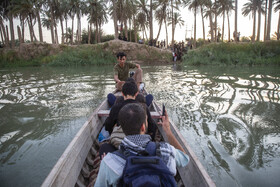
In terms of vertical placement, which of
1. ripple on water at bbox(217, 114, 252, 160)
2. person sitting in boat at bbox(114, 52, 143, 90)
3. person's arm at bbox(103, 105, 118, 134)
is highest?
person sitting in boat at bbox(114, 52, 143, 90)

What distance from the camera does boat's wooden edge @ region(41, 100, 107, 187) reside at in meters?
1.93

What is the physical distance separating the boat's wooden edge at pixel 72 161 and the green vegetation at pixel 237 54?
64.7 feet

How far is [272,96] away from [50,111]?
7925 mm

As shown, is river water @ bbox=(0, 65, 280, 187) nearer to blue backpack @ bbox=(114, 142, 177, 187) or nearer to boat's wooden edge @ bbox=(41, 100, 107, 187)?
boat's wooden edge @ bbox=(41, 100, 107, 187)

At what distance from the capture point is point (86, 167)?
2.78 metres

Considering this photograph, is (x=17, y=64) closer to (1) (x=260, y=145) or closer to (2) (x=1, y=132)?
(2) (x=1, y=132)

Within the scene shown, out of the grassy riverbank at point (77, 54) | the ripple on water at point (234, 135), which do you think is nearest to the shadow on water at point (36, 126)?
the ripple on water at point (234, 135)

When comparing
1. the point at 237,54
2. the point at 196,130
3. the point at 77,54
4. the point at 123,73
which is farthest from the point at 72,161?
the point at 77,54

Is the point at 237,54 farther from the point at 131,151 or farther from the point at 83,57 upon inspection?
the point at 131,151

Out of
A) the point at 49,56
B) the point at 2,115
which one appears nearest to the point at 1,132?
the point at 2,115

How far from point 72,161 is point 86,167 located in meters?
0.47

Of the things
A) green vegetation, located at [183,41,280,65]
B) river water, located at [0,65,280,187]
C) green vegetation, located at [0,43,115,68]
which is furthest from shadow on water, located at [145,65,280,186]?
green vegetation, located at [0,43,115,68]

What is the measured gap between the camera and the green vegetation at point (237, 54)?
19.5 metres

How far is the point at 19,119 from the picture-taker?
5.57 m
